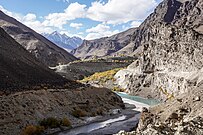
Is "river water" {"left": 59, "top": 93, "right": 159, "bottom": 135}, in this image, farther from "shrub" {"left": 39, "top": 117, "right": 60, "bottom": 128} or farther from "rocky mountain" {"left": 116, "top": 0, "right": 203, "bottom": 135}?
"rocky mountain" {"left": 116, "top": 0, "right": 203, "bottom": 135}

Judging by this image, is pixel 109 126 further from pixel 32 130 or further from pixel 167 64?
pixel 167 64

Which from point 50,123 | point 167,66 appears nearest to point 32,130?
point 50,123

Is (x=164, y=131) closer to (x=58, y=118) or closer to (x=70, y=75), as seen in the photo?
(x=58, y=118)

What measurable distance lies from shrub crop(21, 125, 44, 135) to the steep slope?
17608mm

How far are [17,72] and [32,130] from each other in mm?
32653

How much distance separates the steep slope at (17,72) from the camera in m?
72.8

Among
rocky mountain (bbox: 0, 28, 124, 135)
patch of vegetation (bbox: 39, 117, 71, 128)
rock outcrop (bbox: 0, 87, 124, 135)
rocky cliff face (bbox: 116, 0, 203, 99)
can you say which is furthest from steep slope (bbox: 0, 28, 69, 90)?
rocky cliff face (bbox: 116, 0, 203, 99)

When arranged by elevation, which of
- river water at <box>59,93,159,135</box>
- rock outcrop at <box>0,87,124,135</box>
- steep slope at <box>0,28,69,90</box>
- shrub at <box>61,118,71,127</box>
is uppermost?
steep slope at <box>0,28,69,90</box>

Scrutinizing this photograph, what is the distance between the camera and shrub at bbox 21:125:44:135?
49191 mm

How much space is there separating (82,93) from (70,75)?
11269 cm

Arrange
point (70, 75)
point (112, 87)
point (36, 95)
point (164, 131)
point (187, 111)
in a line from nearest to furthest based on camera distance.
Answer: point (164, 131) → point (187, 111) → point (36, 95) → point (112, 87) → point (70, 75)

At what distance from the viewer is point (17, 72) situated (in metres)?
80.1

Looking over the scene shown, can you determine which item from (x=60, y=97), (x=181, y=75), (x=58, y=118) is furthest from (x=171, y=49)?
(x=58, y=118)

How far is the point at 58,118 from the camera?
59750 mm
